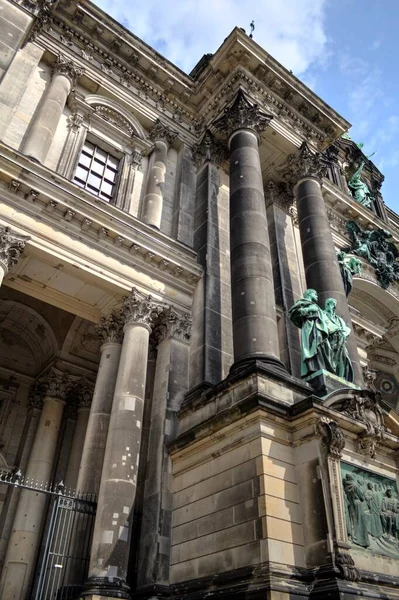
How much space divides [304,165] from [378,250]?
8.89m

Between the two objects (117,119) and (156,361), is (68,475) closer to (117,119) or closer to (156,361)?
(156,361)

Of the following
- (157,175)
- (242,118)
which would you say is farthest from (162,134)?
(242,118)

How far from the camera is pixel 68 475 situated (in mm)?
16734

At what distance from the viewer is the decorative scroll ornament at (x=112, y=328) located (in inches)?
559

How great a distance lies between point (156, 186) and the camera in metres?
17.1

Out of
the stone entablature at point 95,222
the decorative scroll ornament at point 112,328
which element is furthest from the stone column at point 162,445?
the stone entablature at point 95,222

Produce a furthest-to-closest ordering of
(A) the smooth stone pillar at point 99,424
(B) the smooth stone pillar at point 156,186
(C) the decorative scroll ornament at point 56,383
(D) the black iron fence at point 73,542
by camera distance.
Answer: (C) the decorative scroll ornament at point 56,383 < (B) the smooth stone pillar at point 156,186 < (A) the smooth stone pillar at point 99,424 < (D) the black iron fence at point 73,542

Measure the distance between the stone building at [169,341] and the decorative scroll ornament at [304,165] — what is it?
9 centimetres

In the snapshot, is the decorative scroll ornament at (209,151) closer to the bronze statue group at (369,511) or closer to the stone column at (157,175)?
the stone column at (157,175)

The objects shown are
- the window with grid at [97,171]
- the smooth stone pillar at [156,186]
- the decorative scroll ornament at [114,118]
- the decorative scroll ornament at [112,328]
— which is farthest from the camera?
the decorative scroll ornament at [114,118]

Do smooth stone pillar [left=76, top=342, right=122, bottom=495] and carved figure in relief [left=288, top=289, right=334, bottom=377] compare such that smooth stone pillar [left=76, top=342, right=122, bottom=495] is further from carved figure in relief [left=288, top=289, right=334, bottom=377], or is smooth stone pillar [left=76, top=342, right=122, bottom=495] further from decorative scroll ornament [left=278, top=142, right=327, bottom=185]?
decorative scroll ornament [left=278, top=142, right=327, bottom=185]

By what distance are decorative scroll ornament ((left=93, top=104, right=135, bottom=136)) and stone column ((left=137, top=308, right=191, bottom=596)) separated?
7.49 meters

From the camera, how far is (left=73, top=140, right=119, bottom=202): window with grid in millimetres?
16281

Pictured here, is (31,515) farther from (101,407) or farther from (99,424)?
(101,407)
